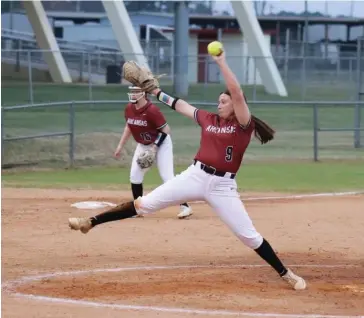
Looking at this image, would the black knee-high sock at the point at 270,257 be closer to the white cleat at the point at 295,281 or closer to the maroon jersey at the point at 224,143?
the white cleat at the point at 295,281

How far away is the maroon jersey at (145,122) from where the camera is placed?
12.6 metres

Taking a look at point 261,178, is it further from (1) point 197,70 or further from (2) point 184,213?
(1) point 197,70

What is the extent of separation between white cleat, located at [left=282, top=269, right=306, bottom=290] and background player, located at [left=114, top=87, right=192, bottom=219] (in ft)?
14.3

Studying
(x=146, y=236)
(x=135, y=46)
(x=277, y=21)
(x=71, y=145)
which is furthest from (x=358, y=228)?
(x=277, y=21)

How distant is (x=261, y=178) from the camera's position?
18.6m

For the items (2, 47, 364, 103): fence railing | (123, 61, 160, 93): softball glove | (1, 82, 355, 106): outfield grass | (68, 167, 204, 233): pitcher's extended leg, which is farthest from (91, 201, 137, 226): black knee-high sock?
(2, 47, 364, 103): fence railing

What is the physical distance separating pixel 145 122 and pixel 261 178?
6284 millimetres

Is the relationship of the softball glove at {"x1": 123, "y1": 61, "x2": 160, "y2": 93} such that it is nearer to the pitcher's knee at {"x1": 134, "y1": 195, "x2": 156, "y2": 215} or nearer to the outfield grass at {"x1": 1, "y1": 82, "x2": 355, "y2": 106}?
the pitcher's knee at {"x1": 134, "y1": 195, "x2": 156, "y2": 215}

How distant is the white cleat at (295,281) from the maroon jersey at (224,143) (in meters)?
1.06

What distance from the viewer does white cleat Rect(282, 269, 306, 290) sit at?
865cm

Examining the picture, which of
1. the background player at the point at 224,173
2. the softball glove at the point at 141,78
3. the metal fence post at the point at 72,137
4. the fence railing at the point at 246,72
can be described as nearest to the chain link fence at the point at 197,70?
the fence railing at the point at 246,72

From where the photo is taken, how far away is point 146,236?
11.7 meters

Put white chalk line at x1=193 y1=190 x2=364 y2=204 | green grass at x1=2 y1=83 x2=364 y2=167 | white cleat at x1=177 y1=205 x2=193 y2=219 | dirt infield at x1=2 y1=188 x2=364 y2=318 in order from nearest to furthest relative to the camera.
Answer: dirt infield at x1=2 y1=188 x2=364 y2=318
white cleat at x1=177 y1=205 x2=193 y2=219
white chalk line at x1=193 y1=190 x2=364 y2=204
green grass at x1=2 y1=83 x2=364 y2=167

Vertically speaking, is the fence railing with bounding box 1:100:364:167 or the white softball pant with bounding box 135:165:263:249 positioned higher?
the white softball pant with bounding box 135:165:263:249
